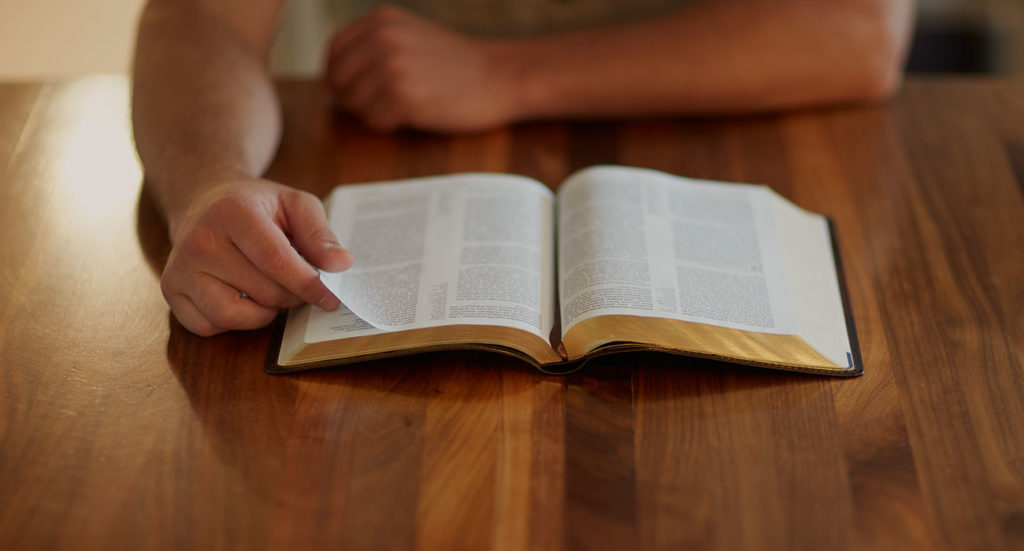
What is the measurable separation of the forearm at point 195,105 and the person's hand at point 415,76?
0.11 metres

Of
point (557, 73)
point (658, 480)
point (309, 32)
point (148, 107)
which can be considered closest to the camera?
point (658, 480)

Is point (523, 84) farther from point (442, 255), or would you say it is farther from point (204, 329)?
point (204, 329)

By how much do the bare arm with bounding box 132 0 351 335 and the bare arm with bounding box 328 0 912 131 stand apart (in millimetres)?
142

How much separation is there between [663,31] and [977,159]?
43cm

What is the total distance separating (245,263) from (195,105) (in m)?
0.33

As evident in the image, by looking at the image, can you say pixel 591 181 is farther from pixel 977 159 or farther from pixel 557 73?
pixel 977 159

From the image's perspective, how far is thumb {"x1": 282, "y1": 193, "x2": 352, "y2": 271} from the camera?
2.73ft

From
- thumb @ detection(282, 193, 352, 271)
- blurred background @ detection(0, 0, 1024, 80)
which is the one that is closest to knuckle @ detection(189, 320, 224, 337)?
thumb @ detection(282, 193, 352, 271)

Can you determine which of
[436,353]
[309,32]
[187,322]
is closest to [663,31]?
[436,353]

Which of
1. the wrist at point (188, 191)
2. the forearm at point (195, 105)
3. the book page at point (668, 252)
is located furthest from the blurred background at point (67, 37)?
the book page at point (668, 252)

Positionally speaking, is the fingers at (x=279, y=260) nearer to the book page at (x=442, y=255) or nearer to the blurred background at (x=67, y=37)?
the book page at (x=442, y=255)

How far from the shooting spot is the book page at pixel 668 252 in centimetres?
82

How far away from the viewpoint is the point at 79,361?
83cm

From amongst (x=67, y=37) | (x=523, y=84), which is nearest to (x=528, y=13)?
(x=523, y=84)
